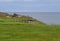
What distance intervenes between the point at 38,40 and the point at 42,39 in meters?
0.93

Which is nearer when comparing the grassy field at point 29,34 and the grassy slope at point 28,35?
the grassy slope at point 28,35

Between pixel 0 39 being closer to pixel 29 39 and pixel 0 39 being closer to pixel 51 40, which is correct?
pixel 29 39

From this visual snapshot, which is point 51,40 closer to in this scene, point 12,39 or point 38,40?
point 38,40

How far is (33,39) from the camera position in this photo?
29125 mm

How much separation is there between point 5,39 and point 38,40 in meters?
4.27

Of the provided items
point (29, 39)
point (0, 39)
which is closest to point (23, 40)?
→ point (29, 39)

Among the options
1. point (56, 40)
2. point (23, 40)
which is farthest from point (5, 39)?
point (56, 40)

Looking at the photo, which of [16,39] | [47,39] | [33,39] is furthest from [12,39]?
[47,39]

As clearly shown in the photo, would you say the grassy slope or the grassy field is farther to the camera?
the grassy field

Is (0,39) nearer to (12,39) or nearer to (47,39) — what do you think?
(12,39)

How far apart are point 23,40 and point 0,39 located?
3057 millimetres

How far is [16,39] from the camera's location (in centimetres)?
2894

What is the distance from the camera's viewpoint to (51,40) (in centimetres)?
2850

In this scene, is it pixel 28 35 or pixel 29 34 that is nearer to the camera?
pixel 28 35
